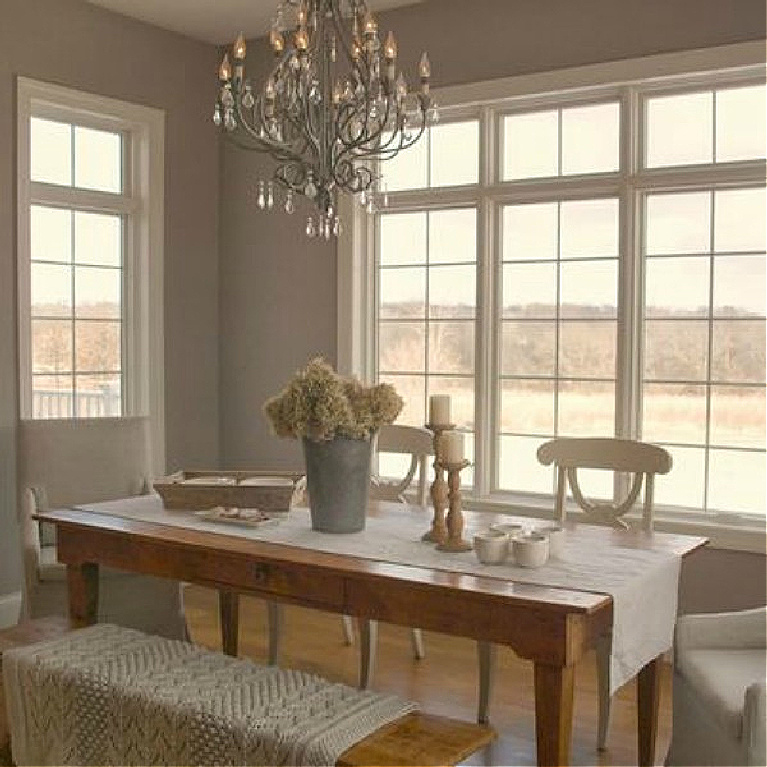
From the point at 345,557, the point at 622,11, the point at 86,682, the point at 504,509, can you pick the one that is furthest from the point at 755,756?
the point at 622,11

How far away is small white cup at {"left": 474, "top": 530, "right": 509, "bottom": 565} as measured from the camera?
2.63 m

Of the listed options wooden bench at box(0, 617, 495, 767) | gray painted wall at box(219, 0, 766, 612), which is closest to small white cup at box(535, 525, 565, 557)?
wooden bench at box(0, 617, 495, 767)

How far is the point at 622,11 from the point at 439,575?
114 inches

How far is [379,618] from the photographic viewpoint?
101 inches

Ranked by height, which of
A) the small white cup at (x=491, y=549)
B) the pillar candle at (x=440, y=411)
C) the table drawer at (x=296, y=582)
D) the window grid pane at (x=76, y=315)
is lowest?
the table drawer at (x=296, y=582)

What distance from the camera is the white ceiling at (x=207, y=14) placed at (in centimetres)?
488

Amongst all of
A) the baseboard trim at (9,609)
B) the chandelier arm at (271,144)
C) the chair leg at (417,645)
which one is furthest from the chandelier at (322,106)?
the baseboard trim at (9,609)

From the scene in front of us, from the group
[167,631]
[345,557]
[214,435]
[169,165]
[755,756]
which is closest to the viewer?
[755,756]

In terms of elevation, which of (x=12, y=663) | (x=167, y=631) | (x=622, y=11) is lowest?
Result: (x=167, y=631)

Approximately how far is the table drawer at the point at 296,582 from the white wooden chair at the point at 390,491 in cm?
110

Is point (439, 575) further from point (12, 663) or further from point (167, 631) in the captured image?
point (167, 631)

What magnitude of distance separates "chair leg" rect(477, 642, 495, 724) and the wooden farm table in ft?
1.76

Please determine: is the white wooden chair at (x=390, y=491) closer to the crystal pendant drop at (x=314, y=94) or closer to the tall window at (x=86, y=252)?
the crystal pendant drop at (x=314, y=94)

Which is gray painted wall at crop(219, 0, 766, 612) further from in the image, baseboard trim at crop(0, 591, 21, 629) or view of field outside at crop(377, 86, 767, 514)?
baseboard trim at crop(0, 591, 21, 629)
